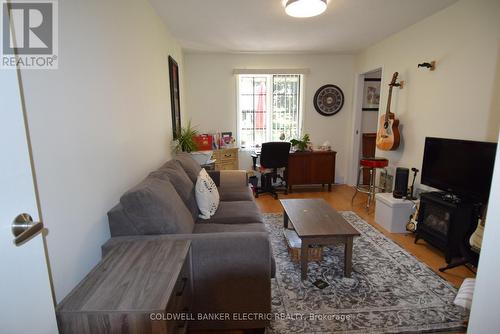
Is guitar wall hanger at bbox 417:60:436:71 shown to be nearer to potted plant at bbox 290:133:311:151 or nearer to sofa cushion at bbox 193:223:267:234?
potted plant at bbox 290:133:311:151

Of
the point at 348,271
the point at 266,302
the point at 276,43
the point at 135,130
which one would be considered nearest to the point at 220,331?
the point at 266,302

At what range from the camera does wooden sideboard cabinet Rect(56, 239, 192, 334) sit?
3.06 feet

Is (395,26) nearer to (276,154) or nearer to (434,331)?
(276,154)

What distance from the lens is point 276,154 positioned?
4211 millimetres

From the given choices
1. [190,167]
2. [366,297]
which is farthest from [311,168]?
[366,297]

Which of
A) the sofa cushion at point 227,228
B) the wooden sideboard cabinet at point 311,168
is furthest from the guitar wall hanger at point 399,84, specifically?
the sofa cushion at point 227,228

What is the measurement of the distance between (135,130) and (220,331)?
5.20 ft

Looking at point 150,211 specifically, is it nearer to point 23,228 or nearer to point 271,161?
point 23,228

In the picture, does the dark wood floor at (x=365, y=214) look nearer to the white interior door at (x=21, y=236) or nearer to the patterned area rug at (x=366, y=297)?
the patterned area rug at (x=366, y=297)

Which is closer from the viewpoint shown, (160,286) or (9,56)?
(9,56)

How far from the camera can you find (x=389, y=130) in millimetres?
3510

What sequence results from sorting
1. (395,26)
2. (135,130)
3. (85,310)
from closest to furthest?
(85,310) < (135,130) < (395,26)

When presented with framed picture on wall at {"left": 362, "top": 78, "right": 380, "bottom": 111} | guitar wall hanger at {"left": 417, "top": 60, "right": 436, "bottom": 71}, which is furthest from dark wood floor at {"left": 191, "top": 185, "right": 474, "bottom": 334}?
guitar wall hanger at {"left": 417, "top": 60, "right": 436, "bottom": 71}

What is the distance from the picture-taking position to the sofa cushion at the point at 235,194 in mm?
2807
